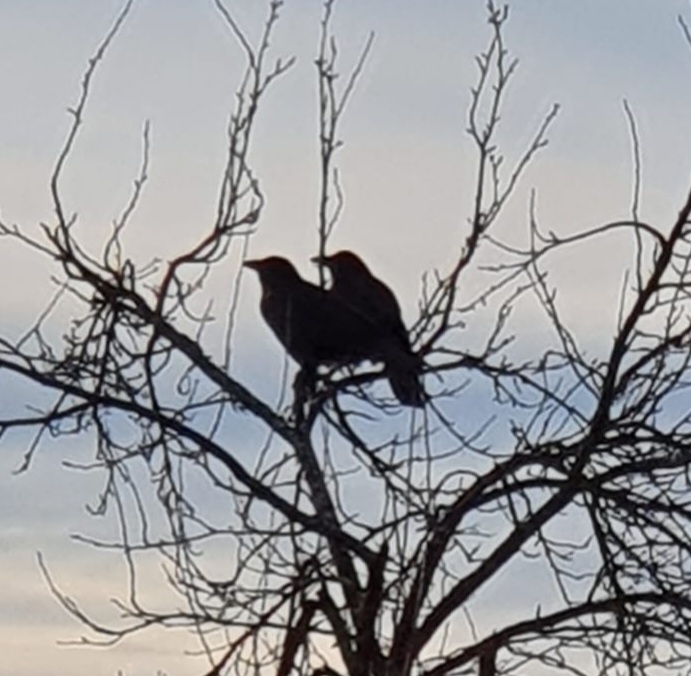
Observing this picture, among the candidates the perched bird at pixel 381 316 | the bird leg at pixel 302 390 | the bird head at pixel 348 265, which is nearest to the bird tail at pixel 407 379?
the perched bird at pixel 381 316

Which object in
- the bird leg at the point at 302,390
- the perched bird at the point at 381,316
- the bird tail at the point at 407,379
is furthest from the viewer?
the perched bird at the point at 381,316

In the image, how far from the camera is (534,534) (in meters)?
5.23

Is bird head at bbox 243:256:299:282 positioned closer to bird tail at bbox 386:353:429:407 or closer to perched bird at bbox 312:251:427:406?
perched bird at bbox 312:251:427:406

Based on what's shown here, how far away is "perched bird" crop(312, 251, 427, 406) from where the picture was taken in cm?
584

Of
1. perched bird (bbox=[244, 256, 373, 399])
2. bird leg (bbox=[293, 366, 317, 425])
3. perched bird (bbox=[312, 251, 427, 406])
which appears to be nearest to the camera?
bird leg (bbox=[293, 366, 317, 425])

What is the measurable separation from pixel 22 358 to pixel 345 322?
2574mm

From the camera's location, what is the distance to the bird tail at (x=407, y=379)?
18.2ft

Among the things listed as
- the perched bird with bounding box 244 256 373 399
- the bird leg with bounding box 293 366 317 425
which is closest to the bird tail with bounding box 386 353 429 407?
the bird leg with bounding box 293 366 317 425

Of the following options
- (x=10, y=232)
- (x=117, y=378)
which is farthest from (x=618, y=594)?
(x=10, y=232)

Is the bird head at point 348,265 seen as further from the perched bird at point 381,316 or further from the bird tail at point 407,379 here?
the bird tail at point 407,379

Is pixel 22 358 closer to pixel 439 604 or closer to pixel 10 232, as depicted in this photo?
pixel 10 232

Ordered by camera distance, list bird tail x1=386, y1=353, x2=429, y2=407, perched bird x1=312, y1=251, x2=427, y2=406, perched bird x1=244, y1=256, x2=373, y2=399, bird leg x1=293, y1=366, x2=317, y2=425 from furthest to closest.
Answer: perched bird x1=244, y1=256, x2=373, y2=399 → perched bird x1=312, y1=251, x2=427, y2=406 → bird leg x1=293, y1=366, x2=317, y2=425 → bird tail x1=386, y1=353, x2=429, y2=407

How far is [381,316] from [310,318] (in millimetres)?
269

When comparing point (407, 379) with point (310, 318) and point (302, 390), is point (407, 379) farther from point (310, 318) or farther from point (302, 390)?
point (310, 318)
